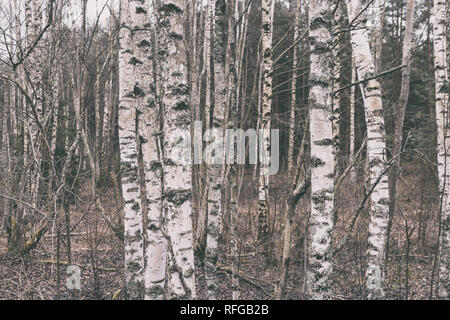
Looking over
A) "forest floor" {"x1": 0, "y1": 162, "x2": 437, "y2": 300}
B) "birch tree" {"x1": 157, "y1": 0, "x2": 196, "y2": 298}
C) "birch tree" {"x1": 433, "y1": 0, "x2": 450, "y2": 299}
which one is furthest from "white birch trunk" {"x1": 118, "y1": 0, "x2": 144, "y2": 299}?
"birch tree" {"x1": 433, "y1": 0, "x2": 450, "y2": 299}

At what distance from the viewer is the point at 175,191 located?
9.01 ft

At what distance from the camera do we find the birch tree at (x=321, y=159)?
9.59 ft

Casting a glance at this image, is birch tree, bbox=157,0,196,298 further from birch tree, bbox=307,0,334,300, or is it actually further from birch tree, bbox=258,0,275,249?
birch tree, bbox=258,0,275,249

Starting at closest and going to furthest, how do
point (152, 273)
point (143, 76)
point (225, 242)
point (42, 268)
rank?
point (152, 273), point (143, 76), point (42, 268), point (225, 242)

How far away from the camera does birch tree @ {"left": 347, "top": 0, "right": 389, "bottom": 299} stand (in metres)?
4.11

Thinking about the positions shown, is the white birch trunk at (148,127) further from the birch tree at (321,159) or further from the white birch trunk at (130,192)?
the birch tree at (321,159)

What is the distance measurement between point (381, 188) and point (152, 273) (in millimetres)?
2773

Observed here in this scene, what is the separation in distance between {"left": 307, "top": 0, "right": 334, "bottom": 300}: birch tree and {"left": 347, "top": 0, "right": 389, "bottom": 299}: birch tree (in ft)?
4.47

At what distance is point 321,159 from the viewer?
2.93 meters

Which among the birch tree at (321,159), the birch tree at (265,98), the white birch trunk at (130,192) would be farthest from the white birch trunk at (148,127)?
the birch tree at (265,98)

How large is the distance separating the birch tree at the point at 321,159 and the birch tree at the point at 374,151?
4.47 ft

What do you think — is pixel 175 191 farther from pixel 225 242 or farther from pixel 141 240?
pixel 225 242
